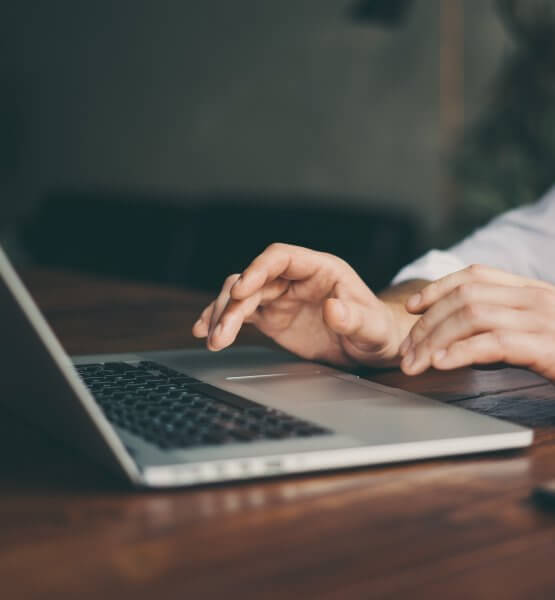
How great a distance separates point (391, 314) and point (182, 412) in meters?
0.36

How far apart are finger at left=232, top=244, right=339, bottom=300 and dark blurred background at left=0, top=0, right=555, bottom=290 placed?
5.85ft

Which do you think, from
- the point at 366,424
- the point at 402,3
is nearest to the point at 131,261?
the point at 402,3

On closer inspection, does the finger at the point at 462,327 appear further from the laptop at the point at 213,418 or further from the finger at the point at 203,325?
the finger at the point at 203,325

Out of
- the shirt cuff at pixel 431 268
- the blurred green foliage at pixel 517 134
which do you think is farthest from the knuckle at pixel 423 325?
the blurred green foliage at pixel 517 134

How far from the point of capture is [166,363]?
891mm

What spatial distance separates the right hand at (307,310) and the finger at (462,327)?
0.10 metres

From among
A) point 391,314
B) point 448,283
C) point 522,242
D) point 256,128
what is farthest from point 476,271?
point 256,128

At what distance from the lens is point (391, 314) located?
3.13 feet

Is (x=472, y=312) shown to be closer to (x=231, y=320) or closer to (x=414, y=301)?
(x=414, y=301)

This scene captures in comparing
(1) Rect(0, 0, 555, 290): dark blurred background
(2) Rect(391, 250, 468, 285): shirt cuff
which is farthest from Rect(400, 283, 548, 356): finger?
(1) Rect(0, 0, 555, 290): dark blurred background

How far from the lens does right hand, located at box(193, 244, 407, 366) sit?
0.84 m

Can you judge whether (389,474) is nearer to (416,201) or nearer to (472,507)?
(472,507)

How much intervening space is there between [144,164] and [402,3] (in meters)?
1.90

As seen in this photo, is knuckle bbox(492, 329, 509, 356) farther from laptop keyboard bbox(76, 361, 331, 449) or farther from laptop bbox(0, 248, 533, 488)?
laptop keyboard bbox(76, 361, 331, 449)
